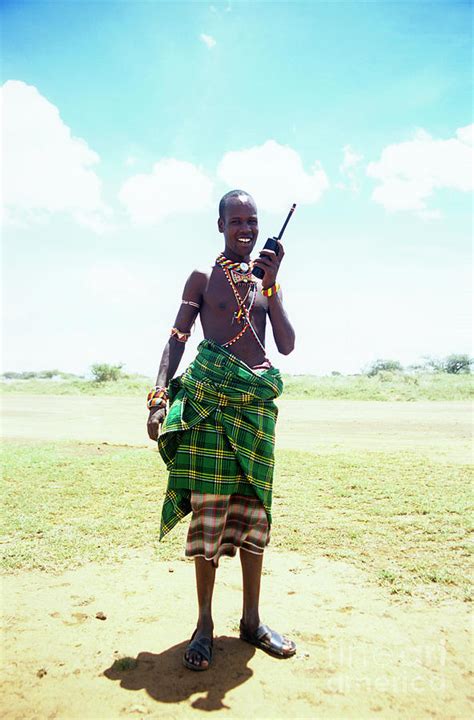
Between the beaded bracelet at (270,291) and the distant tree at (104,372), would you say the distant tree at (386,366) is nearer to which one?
the distant tree at (104,372)

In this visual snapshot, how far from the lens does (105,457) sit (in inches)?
358

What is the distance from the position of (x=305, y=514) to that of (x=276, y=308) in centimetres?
321

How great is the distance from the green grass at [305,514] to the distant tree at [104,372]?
27901mm

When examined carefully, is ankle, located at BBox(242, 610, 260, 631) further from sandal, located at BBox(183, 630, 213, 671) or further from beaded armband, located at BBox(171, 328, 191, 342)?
beaded armband, located at BBox(171, 328, 191, 342)

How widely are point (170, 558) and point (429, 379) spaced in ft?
94.2

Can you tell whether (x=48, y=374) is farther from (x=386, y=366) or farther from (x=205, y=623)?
(x=205, y=623)

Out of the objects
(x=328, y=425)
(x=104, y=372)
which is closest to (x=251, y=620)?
(x=328, y=425)

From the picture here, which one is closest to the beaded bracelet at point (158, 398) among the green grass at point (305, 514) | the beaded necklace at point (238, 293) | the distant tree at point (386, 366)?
the beaded necklace at point (238, 293)

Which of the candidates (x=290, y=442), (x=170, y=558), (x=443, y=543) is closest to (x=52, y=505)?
(x=170, y=558)

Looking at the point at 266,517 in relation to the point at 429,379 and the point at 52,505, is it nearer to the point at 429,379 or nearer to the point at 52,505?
the point at 52,505

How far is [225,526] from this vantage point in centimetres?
321

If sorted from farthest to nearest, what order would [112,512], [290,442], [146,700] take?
[290,442]
[112,512]
[146,700]

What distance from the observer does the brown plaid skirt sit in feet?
9.99

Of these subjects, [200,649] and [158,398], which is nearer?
[200,649]
